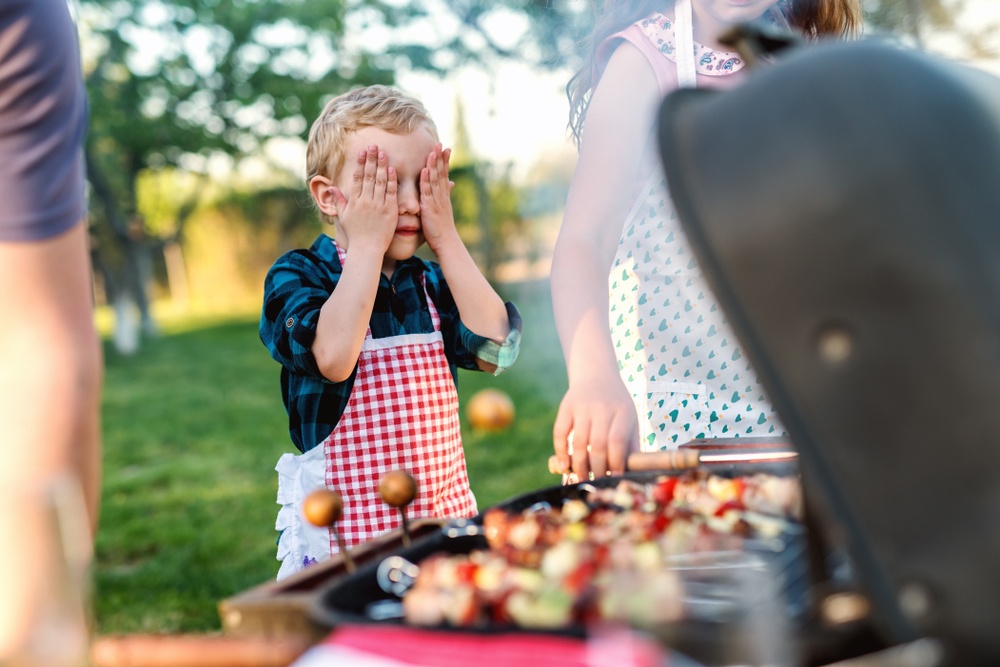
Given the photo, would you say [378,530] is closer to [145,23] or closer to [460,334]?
[460,334]

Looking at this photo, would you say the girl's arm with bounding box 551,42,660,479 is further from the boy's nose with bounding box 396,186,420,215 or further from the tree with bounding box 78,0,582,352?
the tree with bounding box 78,0,582,352

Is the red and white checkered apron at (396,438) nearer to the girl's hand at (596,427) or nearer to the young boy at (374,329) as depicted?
the young boy at (374,329)

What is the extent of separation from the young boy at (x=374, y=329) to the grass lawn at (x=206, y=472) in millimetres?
603

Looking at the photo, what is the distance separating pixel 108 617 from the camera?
12.0 feet

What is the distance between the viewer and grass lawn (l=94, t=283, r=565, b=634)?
3.92 meters

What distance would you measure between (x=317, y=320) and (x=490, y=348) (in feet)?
1.25

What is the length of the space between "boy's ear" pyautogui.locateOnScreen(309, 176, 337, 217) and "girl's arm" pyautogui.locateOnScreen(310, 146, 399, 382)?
9 cm

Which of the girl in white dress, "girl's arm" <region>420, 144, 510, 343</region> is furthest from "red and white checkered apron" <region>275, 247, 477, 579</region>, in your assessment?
the girl in white dress

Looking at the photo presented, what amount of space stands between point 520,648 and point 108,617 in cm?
338

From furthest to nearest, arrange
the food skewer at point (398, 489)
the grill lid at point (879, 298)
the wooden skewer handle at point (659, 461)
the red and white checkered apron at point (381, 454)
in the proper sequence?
1. the red and white checkered apron at point (381, 454)
2. the wooden skewer handle at point (659, 461)
3. the food skewer at point (398, 489)
4. the grill lid at point (879, 298)

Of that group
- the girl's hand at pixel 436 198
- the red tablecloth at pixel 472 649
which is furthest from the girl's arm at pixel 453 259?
the red tablecloth at pixel 472 649

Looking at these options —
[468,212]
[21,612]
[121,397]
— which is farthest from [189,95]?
[21,612]

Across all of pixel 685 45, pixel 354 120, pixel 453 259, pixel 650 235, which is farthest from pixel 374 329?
pixel 685 45

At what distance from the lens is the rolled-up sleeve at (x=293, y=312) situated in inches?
67.6
